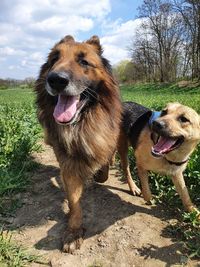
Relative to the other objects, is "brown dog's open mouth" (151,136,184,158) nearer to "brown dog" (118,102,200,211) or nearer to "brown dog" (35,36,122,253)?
→ "brown dog" (118,102,200,211)

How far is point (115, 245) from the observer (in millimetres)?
3590

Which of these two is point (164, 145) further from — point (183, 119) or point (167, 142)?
point (183, 119)

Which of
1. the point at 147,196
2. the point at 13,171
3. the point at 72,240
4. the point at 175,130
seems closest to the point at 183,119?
the point at 175,130

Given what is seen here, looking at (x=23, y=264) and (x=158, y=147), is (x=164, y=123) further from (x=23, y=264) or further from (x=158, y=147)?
(x=23, y=264)

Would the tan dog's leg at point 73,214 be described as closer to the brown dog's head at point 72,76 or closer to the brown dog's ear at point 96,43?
the brown dog's head at point 72,76

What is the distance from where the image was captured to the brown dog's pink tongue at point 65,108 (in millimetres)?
3680

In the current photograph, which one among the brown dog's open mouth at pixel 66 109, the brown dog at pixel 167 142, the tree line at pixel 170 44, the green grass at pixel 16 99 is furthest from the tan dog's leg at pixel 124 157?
the tree line at pixel 170 44

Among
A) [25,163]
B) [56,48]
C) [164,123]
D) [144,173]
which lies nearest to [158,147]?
[164,123]

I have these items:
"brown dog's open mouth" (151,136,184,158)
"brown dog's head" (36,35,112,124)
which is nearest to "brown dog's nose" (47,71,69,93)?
"brown dog's head" (36,35,112,124)

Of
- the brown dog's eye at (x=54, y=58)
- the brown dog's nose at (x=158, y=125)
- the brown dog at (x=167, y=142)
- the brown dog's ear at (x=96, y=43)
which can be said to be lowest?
the brown dog at (x=167, y=142)

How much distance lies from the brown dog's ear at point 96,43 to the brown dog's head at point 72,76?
0.19 ft

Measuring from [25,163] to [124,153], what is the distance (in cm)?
157

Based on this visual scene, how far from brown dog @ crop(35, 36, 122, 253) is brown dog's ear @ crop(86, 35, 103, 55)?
0.01 meters

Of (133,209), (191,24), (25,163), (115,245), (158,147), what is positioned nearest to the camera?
(115,245)
